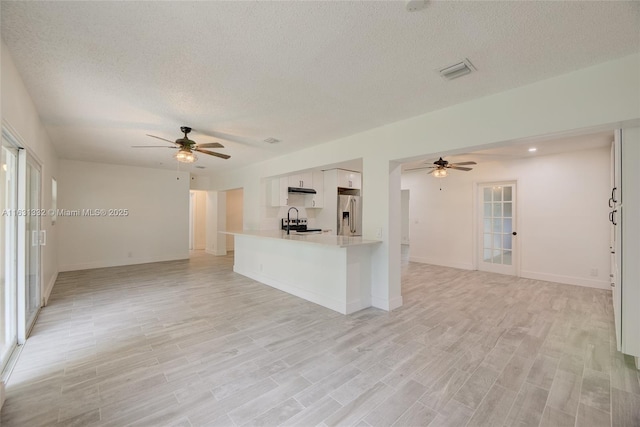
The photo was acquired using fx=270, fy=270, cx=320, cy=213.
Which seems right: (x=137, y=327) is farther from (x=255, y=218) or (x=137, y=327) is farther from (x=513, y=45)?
(x=513, y=45)

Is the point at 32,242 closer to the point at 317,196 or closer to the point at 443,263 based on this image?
the point at 317,196

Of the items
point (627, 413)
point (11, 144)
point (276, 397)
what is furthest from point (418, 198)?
point (11, 144)

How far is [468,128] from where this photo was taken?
9.43ft

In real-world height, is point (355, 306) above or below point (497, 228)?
below

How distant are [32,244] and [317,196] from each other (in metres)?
5.42

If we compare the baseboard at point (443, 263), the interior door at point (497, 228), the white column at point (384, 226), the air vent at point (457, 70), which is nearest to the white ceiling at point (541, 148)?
the white column at point (384, 226)

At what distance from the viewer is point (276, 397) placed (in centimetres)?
197

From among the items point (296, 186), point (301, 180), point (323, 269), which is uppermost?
point (301, 180)

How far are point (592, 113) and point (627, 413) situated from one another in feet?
7.14

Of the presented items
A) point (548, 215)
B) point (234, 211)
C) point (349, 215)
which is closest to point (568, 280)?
point (548, 215)

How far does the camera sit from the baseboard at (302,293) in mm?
3696

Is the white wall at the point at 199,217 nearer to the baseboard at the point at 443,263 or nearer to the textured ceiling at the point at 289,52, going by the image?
the textured ceiling at the point at 289,52

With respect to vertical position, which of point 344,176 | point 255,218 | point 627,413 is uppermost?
point 344,176

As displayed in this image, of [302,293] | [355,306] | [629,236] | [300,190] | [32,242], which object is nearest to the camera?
[629,236]
